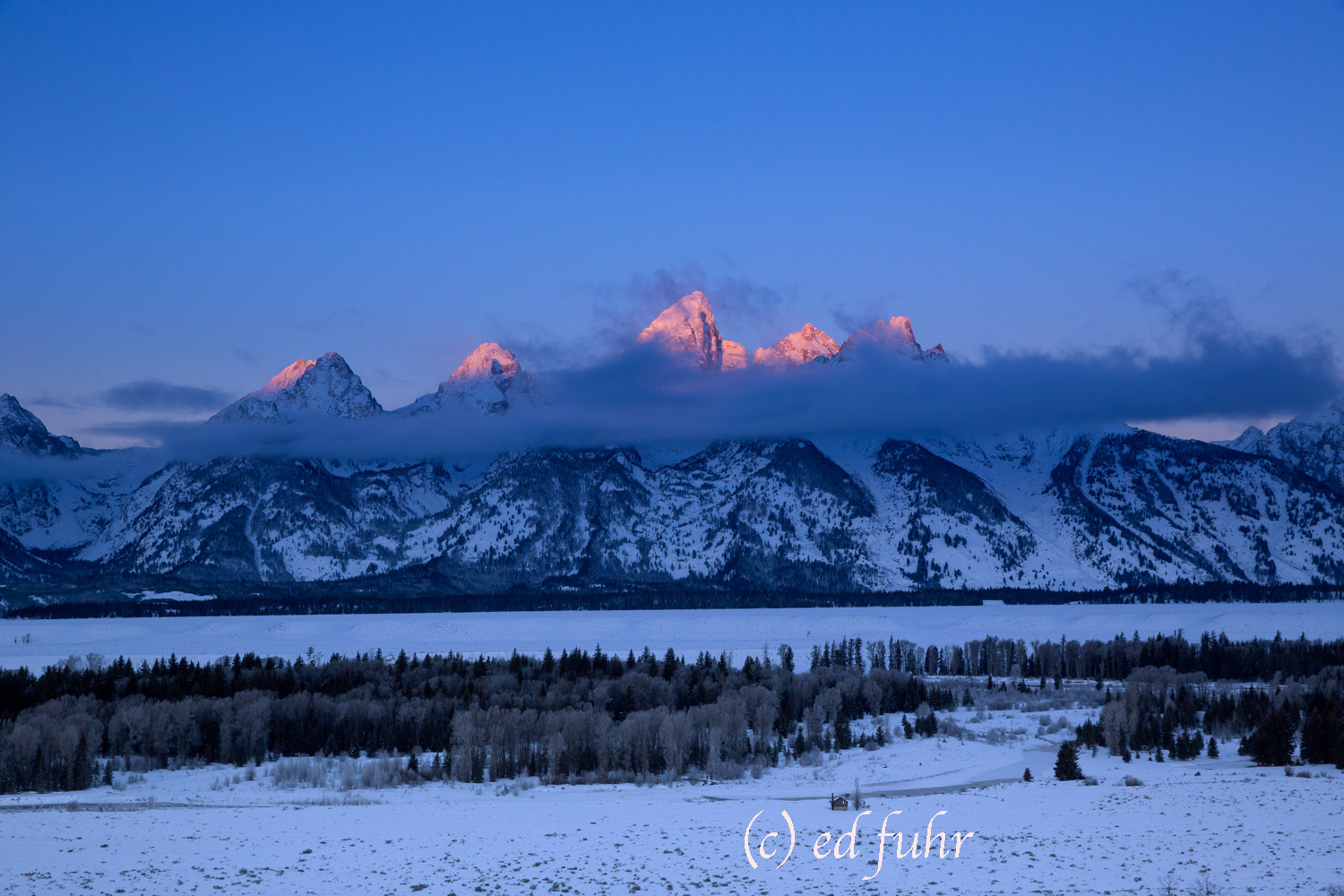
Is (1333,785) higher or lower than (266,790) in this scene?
higher

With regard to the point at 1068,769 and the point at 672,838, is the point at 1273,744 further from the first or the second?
the point at 672,838

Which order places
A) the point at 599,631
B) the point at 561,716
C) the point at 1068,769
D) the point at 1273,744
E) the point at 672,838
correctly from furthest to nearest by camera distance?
the point at 599,631, the point at 561,716, the point at 1273,744, the point at 1068,769, the point at 672,838

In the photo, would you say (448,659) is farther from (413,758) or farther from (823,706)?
(413,758)

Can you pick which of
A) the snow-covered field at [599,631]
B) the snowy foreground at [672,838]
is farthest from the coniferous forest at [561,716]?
the snow-covered field at [599,631]

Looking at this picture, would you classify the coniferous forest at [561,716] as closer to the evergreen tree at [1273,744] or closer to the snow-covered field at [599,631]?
the evergreen tree at [1273,744]

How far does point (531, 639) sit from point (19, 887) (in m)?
127

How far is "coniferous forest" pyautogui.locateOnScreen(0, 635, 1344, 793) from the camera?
2181 inches

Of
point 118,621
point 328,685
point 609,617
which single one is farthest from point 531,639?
point 118,621

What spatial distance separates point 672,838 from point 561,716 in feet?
96.9

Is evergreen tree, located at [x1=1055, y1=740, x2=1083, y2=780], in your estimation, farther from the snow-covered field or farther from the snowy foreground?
the snow-covered field

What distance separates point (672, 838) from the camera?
34125 millimetres

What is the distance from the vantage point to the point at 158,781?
55625mm

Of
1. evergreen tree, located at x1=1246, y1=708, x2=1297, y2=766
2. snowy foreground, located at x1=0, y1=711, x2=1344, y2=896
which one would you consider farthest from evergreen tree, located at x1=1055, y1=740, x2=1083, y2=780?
evergreen tree, located at x1=1246, y1=708, x2=1297, y2=766

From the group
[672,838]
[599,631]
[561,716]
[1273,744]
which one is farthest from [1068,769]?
[599,631]
